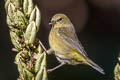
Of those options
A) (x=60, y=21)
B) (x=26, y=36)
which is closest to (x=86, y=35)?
(x=60, y=21)

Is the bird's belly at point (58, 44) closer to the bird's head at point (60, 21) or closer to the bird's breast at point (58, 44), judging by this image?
the bird's breast at point (58, 44)

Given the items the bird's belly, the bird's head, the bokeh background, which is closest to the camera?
the bird's belly

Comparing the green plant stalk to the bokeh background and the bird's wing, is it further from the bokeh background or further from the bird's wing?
the bokeh background

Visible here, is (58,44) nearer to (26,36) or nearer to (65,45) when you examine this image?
(65,45)

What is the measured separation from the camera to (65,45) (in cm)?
382

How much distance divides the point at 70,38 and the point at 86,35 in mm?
4441

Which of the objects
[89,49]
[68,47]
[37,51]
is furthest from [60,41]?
[89,49]

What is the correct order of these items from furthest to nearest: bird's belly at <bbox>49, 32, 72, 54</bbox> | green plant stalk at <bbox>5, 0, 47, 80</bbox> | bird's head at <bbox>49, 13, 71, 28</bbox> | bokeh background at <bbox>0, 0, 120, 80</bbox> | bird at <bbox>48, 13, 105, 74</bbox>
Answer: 1. bokeh background at <bbox>0, 0, 120, 80</bbox>
2. bird's head at <bbox>49, 13, 71, 28</bbox>
3. bird's belly at <bbox>49, 32, 72, 54</bbox>
4. bird at <bbox>48, 13, 105, 74</bbox>
5. green plant stalk at <bbox>5, 0, 47, 80</bbox>

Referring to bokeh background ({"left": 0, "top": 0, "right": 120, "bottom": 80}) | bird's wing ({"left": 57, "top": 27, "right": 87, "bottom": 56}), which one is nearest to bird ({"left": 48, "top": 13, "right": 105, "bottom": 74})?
bird's wing ({"left": 57, "top": 27, "right": 87, "bottom": 56})

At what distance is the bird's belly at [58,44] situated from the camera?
372 centimetres

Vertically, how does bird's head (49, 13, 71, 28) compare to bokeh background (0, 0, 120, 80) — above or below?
above

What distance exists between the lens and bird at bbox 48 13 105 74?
3.56 metres

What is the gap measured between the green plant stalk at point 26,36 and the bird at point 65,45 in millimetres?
1835

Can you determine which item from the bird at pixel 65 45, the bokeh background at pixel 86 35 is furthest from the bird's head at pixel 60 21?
the bokeh background at pixel 86 35
